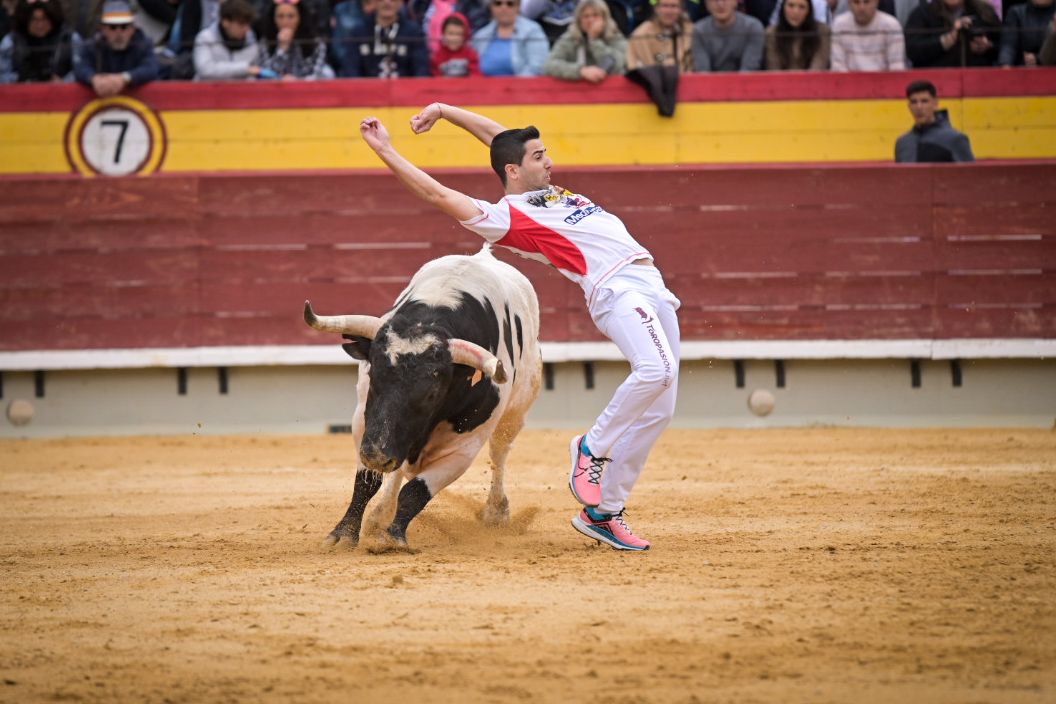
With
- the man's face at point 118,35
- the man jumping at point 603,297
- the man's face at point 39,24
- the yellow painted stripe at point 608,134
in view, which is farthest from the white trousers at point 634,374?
the man's face at point 39,24

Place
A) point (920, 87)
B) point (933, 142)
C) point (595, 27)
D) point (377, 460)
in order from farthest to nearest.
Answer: point (595, 27) < point (933, 142) < point (920, 87) < point (377, 460)

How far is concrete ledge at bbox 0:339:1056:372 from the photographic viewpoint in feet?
34.8

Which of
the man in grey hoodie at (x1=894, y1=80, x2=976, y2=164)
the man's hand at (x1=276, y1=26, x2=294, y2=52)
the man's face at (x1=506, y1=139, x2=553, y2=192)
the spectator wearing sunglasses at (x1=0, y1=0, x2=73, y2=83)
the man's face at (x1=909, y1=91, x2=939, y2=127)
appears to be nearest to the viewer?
the man's face at (x1=506, y1=139, x2=553, y2=192)

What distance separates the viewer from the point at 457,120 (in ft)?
19.4

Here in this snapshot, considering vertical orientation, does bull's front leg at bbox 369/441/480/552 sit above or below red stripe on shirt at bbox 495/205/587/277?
below

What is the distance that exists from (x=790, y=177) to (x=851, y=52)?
1.10 m

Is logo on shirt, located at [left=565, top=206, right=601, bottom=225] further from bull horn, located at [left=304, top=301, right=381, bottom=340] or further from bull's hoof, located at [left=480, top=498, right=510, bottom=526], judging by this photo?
bull's hoof, located at [left=480, top=498, right=510, bottom=526]

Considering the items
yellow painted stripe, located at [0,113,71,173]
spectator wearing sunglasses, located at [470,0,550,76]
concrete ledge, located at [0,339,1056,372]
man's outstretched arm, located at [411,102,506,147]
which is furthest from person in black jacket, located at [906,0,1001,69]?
yellow painted stripe, located at [0,113,71,173]

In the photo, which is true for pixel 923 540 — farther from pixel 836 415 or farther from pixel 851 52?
pixel 851 52

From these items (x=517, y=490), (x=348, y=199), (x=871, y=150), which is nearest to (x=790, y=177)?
(x=871, y=150)

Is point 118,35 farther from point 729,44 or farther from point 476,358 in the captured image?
point 476,358

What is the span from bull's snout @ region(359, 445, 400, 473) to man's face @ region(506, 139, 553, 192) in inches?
48.4

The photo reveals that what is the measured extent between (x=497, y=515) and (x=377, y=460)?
1341 mm

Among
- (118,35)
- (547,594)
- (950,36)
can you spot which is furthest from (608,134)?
(547,594)
